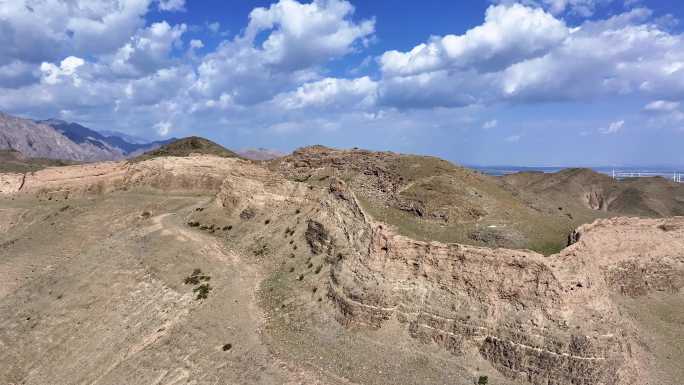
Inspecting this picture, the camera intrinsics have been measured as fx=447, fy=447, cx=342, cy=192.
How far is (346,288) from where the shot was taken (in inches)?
1138

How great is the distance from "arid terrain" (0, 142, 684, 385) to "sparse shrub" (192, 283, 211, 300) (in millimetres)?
165

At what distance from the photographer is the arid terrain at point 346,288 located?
2381cm

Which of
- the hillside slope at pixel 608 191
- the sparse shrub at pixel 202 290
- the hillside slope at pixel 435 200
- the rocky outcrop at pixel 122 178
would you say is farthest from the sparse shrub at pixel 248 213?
the hillside slope at pixel 608 191

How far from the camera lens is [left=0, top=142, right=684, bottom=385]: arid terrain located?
78.1 ft

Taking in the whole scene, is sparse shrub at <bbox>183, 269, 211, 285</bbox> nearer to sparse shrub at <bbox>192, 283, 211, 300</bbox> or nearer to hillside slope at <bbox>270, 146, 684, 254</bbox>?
sparse shrub at <bbox>192, 283, 211, 300</bbox>

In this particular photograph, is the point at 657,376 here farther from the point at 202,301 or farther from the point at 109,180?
the point at 109,180

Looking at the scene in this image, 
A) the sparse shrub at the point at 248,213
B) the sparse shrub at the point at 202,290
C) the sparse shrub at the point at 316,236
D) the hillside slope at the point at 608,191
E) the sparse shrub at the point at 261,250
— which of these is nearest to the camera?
the sparse shrub at the point at 202,290

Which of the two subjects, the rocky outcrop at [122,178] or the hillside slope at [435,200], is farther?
the rocky outcrop at [122,178]

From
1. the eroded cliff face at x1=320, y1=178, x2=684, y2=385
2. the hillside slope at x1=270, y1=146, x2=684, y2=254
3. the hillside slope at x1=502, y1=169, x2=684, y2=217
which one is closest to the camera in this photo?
the eroded cliff face at x1=320, y1=178, x2=684, y2=385

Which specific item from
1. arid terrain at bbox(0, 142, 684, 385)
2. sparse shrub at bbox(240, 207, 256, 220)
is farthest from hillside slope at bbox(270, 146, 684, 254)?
sparse shrub at bbox(240, 207, 256, 220)

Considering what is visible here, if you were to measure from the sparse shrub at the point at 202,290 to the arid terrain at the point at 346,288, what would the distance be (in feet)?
0.54

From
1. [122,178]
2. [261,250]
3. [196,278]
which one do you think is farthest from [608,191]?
[122,178]

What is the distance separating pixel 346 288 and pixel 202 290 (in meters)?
11.9

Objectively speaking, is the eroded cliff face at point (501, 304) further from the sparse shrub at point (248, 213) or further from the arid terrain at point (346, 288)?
the sparse shrub at point (248, 213)
